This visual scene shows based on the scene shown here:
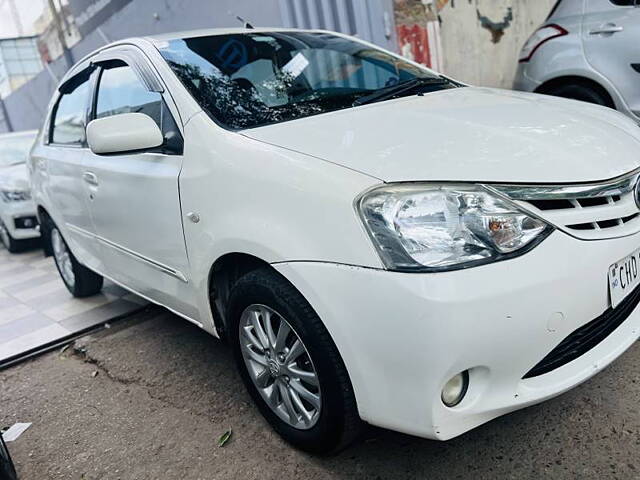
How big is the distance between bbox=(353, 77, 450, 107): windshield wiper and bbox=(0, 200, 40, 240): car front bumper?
17.2 ft

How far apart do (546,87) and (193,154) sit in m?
3.26

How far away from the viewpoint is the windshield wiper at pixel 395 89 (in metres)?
2.43

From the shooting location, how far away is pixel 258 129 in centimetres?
208

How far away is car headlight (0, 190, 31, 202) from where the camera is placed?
6.41 meters

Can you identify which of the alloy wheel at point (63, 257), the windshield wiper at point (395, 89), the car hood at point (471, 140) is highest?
the windshield wiper at point (395, 89)

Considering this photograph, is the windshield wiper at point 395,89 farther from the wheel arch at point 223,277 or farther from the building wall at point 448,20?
the building wall at point 448,20

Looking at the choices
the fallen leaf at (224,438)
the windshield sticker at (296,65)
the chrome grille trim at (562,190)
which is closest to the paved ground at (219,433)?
the fallen leaf at (224,438)

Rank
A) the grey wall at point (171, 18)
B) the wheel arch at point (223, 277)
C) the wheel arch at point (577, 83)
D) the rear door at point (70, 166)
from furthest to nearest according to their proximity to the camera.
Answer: the grey wall at point (171, 18)
the wheel arch at point (577, 83)
the rear door at point (70, 166)
the wheel arch at point (223, 277)

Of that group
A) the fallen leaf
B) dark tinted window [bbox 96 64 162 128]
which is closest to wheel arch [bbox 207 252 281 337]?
the fallen leaf

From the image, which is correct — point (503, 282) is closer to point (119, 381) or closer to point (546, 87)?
point (119, 381)

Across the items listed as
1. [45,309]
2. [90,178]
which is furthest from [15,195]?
[90,178]

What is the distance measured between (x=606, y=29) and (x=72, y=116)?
3701mm

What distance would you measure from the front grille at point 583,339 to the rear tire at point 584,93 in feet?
8.65

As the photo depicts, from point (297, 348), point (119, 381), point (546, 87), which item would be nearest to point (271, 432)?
point (297, 348)
